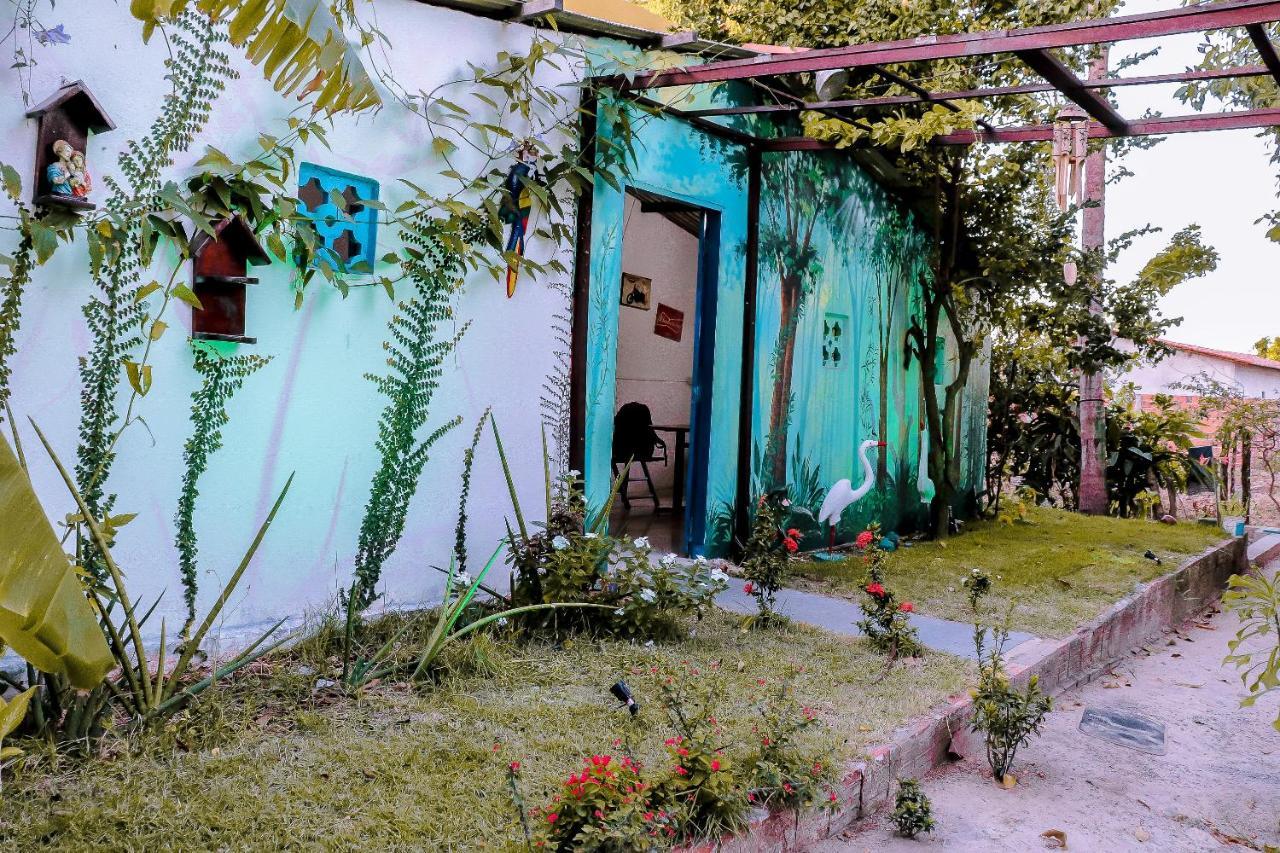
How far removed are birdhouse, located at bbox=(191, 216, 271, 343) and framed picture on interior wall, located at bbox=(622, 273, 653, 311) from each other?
644cm

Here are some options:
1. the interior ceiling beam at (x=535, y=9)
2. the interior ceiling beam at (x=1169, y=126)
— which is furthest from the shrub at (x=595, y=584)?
the interior ceiling beam at (x=1169, y=126)

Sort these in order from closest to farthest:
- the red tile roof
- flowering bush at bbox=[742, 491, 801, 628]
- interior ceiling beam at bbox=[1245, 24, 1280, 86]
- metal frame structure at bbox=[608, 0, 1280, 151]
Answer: metal frame structure at bbox=[608, 0, 1280, 151] → interior ceiling beam at bbox=[1245, 24, 1280, 86] → flowering bush at bbox=[742, 491, 801, 628] → the red tile roof

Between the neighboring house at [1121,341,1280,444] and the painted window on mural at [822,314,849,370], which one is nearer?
the painted window on mural at [822,314,849,370]

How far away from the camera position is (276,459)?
482cm

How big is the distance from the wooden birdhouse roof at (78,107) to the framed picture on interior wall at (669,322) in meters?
7.54

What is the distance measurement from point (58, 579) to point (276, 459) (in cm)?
283

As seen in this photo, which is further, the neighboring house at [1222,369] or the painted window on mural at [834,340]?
the neighboring house at [1222,369]

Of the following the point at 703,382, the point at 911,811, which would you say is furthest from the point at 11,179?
the point at 703,382

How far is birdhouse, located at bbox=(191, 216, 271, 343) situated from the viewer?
437 cm

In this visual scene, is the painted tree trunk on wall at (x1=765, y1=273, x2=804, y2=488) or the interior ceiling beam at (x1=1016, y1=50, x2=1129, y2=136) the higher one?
the interior ceiling beam at (x1=1016, y1=50, x2=1129, y2=136)

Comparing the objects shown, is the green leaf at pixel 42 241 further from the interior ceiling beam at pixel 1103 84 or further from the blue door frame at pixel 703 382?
the blue door frame at pixel 703 382

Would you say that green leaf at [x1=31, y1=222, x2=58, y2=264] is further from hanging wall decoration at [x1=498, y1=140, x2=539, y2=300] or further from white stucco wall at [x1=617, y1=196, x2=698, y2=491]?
white stucco wall at [x1=617, y1=196, x2=698, y2=491]

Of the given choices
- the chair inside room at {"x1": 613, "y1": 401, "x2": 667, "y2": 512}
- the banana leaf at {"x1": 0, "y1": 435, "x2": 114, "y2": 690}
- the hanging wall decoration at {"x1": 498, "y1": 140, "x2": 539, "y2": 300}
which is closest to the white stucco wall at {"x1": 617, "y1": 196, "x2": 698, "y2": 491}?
the chair inside room at {"x1": 613, "y1": 401, "x2": 667, "y2": 512}

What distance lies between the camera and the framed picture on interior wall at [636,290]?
1079 centimetres
